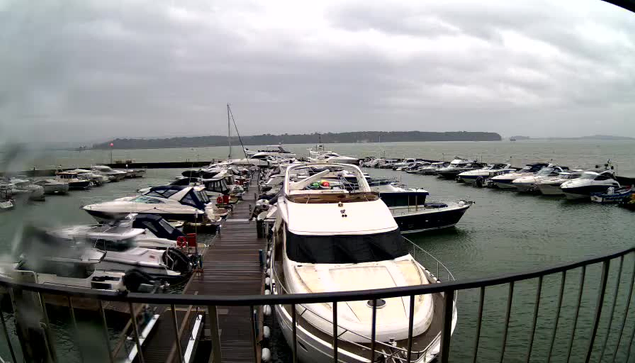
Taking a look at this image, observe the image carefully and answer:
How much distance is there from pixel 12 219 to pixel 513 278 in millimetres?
3494

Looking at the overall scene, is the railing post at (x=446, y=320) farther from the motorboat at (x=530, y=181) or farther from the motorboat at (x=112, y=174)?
the motorboat at (x=112, y=174)

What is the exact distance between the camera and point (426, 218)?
20.0 meters

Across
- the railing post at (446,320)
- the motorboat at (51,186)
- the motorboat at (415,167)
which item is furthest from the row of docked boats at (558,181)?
the motorboat at (51,186)

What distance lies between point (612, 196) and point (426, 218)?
60.9ft

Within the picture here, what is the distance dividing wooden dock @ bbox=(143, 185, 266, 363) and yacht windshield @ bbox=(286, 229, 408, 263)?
1.75 m

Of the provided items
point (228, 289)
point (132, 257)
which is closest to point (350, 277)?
point (228, 289)

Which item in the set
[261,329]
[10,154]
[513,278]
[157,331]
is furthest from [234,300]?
[157,331]

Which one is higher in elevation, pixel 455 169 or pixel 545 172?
pixel 545 172

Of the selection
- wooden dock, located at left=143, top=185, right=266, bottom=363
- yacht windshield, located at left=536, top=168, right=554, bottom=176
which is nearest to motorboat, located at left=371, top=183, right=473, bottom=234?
wooden dock, located at left=143, top=185, right=266, bottom=363

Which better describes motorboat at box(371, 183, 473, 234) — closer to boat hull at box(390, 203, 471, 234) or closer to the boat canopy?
boat hull at box(390, 203, 471, 234)

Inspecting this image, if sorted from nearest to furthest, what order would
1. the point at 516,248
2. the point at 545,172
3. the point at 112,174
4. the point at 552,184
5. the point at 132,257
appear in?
the point at 132,257 < the point at 516,248 < the point at 552,184 < the point at 545,172 < the point at 112,174

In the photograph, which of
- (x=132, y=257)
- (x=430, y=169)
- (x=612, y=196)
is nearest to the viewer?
(x=132, y=257)

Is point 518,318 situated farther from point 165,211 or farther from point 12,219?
point 165,211

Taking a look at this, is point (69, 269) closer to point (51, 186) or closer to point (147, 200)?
point (51, 186)
